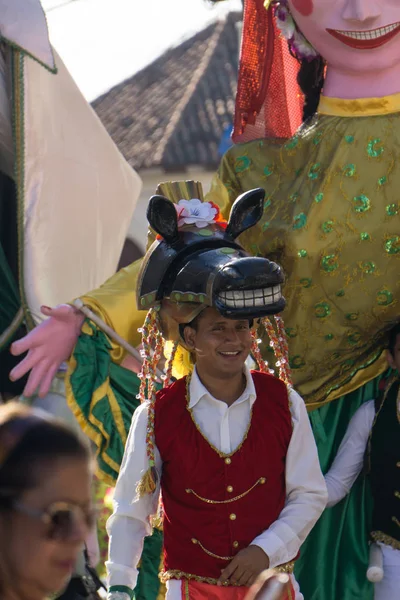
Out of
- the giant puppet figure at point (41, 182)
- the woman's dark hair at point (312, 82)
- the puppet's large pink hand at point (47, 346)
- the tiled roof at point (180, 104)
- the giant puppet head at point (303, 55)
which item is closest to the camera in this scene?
the puppet's large pink hand at point (47, 346)

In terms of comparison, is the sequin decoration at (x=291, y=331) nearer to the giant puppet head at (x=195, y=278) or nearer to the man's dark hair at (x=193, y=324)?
the giant puppet head at (x=195, y=278)

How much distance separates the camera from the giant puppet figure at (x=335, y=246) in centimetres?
356

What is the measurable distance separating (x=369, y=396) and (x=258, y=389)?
0.84 meters

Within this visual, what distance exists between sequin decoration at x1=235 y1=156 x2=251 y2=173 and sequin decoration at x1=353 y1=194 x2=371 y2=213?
0.46m

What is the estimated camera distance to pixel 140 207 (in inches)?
530

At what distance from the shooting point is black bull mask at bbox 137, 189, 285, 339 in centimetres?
282

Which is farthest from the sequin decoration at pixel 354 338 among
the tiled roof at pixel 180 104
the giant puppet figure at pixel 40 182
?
the tiled roof at pixel 180 104

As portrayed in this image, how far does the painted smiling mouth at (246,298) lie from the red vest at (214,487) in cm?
28

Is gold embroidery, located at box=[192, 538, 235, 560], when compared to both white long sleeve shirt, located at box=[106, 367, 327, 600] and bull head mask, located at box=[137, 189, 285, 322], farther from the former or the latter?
bull head mask, located at box=[137, 189, 285, 322]

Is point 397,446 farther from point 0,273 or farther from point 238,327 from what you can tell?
point 0,273

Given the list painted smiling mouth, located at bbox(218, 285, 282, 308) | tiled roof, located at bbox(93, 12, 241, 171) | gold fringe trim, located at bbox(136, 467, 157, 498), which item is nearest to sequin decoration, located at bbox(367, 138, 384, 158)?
painted smiling mouth, located at bbox(218, 285, 282, 308)

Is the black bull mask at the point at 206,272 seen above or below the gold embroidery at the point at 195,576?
above

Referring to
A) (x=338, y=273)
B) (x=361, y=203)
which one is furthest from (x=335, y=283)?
(x=361, y=203)

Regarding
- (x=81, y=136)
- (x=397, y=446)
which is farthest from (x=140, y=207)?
(x=397, y=446)
